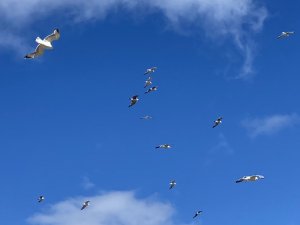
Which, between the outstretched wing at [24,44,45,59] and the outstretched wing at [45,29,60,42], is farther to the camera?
the outstretched wing at [24,44,45,59]

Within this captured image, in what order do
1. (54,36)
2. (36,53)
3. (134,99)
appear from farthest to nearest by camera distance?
1. (134,99)
2. (36,53)
3. (54,36)

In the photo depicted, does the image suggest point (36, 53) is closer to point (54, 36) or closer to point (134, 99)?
point (54, 36)

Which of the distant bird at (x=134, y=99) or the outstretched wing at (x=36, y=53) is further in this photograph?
the distant bird at (x=134, y=99)

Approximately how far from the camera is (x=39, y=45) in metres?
65.6

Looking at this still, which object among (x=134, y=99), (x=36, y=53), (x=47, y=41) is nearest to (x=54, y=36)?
(x=47, y=41)

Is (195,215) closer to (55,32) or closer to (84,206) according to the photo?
(84,206)

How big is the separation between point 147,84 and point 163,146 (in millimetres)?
14991

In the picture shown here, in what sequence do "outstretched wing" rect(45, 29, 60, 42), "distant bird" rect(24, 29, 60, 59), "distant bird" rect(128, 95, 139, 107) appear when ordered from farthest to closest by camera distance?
"distant bird" rect(128, 95, 139, 107), "outstretched wing" rect(45, 29, 60, 42), "distant bird" rect(24, 29, 60, 59)

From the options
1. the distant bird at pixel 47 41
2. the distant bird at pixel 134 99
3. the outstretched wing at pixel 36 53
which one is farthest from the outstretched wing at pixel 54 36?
the distant bird at pixel 134 99

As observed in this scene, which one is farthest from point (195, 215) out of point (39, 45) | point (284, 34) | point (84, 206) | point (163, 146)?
point (39, 45)

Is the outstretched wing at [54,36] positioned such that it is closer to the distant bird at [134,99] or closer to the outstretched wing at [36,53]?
the outstretched wing at [36,53]

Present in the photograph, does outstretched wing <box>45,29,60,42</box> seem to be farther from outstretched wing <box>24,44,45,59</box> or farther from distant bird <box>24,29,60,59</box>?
outstretched wing <box>24,44,45,59</box>

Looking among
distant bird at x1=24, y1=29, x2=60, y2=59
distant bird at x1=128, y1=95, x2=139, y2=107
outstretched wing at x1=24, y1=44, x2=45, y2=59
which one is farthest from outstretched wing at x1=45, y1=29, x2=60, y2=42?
distant bird at x1=128, y1=95, x2=139, y2=107

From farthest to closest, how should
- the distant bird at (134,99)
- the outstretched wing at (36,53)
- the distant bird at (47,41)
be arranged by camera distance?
the distant bird at (134,99) → the outstretched wing at (36,53) → the distant bird at (47,41)
